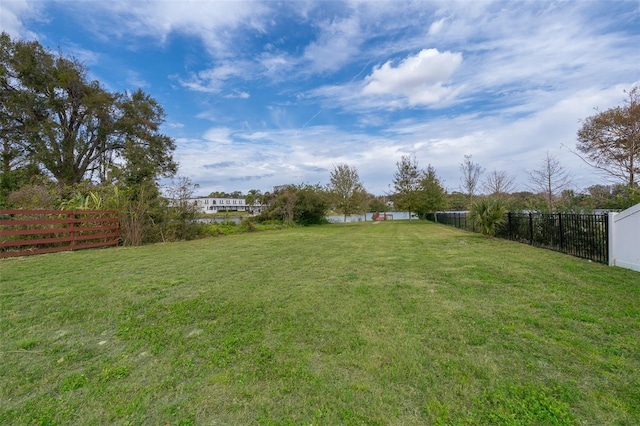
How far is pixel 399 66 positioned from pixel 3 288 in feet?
46.0

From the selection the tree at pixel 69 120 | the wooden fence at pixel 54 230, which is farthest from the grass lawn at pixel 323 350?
the tree at pixel 69 120

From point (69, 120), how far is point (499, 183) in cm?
2975

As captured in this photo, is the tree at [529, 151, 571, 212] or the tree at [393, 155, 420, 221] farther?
the tree at [393, 155, 420, 221]

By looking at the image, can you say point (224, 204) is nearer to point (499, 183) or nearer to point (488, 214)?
point (499, 183)

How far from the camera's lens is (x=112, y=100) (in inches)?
772

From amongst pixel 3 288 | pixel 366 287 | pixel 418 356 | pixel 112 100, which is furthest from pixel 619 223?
pixel 112 100

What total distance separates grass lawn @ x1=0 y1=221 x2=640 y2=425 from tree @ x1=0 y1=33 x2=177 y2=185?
13154 millimetres

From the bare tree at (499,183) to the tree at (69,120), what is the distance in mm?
22253

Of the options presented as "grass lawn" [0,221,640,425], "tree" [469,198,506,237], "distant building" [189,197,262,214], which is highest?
"distant building" [189,197,262,214]

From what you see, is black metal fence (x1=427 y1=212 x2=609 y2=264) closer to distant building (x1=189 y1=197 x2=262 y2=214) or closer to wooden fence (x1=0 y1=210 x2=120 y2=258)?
wooden fence (x1=0 y1=210 x2=120 y2=258)

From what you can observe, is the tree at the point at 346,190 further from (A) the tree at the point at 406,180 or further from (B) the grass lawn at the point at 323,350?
(B) the grass lawn at the point at 323,350

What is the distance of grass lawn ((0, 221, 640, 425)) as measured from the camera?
182cm

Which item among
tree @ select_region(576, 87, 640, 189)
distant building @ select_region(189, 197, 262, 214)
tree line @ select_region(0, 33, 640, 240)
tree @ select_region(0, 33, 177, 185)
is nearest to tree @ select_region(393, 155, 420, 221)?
tree line @ select_region(0, 33, 640, 240)

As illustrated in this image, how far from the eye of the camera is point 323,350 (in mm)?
2580
